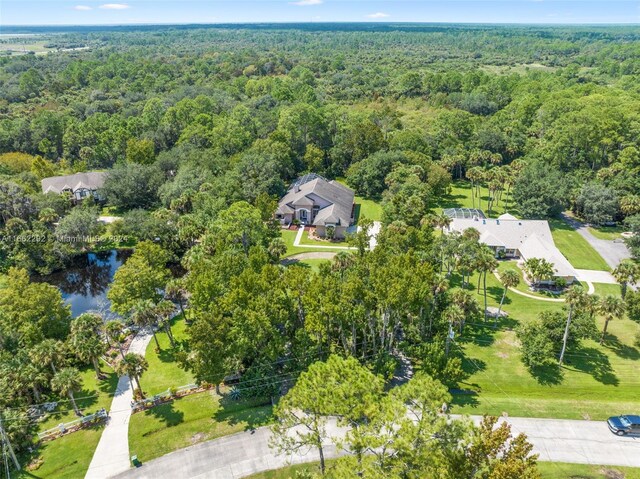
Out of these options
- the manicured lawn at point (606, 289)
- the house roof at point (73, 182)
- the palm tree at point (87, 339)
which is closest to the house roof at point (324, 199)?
the manicured lawn at point (606, 289)

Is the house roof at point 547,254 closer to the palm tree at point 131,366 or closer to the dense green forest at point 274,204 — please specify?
the dense green forest at point 274,204

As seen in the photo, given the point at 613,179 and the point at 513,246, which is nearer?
the point at 513,246

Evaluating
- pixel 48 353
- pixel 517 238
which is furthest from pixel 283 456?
pixel 517 238

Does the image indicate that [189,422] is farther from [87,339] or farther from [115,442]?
[87,339]

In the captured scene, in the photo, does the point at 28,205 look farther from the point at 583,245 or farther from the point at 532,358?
the point at 583,245

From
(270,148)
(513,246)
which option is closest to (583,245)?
(513,246)

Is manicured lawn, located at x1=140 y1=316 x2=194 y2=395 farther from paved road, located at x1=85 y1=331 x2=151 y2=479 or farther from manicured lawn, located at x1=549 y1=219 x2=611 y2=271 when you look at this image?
manicured lawn, located at x1=549 y1=219 x2=611 y2=271
